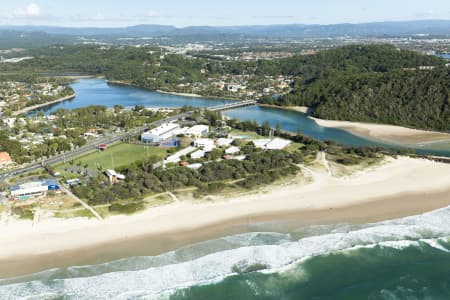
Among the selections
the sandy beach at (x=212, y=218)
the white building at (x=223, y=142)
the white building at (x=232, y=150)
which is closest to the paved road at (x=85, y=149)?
the white building at (x=223, y=142)

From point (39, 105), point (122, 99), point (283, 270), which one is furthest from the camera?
point (122, 99)

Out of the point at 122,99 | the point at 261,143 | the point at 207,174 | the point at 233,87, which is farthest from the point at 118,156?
the point at 233,87

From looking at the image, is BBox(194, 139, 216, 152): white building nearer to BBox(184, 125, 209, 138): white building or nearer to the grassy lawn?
BBox(184, 125, 209, 138): white building

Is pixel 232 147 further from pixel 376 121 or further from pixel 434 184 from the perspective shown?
pixel 376 121

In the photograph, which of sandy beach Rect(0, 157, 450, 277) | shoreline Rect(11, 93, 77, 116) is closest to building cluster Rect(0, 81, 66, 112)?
shoreline Rect(11, 93, 77, 116)

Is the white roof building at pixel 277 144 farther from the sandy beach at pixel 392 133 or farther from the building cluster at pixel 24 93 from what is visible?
the building cluster at pixel 24 93

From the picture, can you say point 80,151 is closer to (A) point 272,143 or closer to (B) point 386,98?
(A) point 272,143
